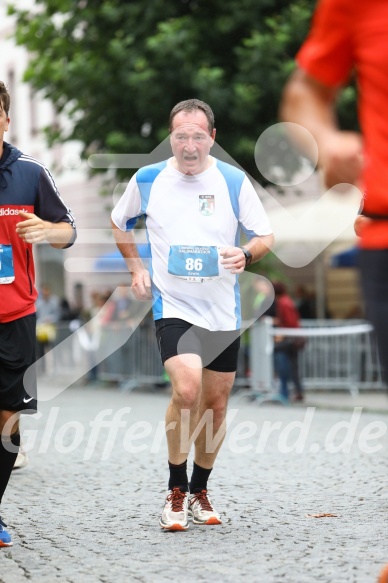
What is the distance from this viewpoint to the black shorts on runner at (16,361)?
5449 mm

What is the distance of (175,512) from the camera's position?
589cm

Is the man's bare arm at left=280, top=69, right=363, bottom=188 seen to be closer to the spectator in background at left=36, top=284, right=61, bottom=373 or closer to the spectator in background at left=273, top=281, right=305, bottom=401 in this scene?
the spectator in background at left=273, top=281, right=305, bottom=401

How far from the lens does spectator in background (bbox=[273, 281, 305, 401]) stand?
16.2 metres

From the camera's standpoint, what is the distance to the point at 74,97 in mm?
20094

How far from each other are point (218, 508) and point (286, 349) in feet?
32.3

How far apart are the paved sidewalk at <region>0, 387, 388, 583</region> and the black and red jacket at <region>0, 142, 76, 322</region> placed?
107cm

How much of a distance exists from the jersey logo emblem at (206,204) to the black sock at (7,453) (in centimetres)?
133

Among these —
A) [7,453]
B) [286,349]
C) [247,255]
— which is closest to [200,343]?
[247,255]

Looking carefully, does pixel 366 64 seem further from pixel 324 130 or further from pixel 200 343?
pixel 200 343

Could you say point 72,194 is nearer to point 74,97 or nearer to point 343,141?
point 74,97

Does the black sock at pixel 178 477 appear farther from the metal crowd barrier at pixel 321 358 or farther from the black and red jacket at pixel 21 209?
the metal crowd barrier at pixel 321 358

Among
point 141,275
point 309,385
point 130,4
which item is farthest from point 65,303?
point 141,275

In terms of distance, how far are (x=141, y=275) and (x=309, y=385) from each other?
10960mm

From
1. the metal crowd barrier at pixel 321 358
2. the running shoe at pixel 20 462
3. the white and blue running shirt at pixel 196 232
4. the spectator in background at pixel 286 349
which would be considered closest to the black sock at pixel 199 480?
the white and blue running shirt at pixel 196 232
